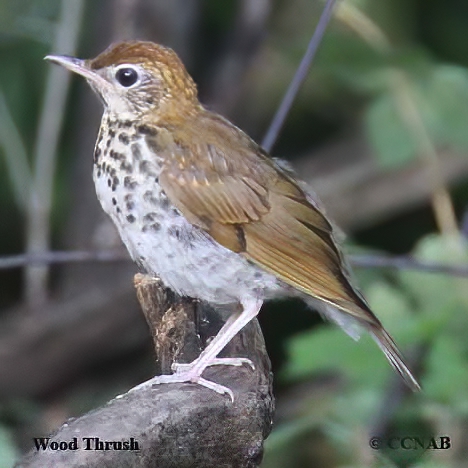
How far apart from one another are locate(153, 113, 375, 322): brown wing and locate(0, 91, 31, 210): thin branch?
2580mm

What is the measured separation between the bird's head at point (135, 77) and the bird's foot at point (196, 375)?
809mm

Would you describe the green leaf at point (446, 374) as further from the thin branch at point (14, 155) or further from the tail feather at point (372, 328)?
the thin branch at point (14, 155)

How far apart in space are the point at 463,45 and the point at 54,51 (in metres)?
2.37

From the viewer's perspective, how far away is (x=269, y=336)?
6312 millimetres

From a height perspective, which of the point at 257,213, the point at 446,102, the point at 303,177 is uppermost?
the point at 257,213

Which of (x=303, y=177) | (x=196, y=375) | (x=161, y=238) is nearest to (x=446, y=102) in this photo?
(x=303, y=177)

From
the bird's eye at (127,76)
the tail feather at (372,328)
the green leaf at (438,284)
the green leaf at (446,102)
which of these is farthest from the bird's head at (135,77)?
the green leaf at (446,102)

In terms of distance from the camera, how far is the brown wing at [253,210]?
335 cm

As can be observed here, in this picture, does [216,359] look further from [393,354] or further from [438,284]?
[438,284]

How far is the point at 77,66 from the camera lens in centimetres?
353

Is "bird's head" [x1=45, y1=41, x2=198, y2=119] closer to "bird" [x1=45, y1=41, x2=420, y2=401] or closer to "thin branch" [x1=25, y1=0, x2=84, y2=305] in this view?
"bird" [x1=45, y1=41, x2=420, y2=401]

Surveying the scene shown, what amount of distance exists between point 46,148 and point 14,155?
20 centimetres

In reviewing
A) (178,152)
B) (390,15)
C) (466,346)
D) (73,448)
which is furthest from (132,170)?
(390,15)
